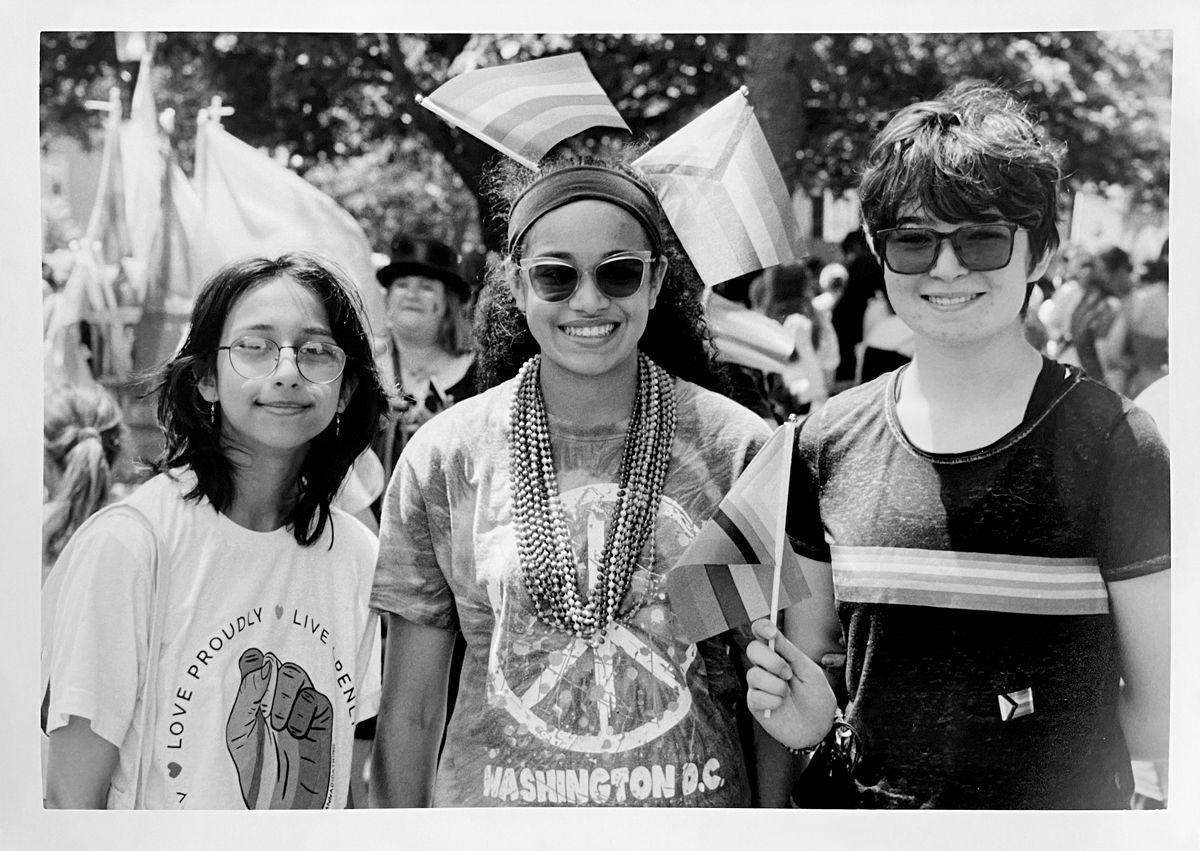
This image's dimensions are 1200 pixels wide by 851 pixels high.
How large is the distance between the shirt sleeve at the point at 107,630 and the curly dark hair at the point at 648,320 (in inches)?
43.6

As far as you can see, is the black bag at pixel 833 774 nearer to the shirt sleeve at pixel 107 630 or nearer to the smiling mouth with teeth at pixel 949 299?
the smiling mouth with teeth at pixel 949 299

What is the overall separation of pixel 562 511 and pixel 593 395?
33 cm

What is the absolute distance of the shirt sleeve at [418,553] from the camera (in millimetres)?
3211

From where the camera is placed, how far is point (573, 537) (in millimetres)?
3152

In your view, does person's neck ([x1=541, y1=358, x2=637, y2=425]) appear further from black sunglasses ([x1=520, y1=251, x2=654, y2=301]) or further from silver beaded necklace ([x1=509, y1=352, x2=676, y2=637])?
black sunglasses ([x1=520, y1=251, x2=654, y2=301])

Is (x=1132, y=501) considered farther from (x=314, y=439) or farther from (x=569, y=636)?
(x=314, y=439)

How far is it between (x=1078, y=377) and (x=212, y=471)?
7.98ft

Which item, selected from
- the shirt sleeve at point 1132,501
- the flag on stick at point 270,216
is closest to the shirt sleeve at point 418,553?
the flag on stick at point 270,216

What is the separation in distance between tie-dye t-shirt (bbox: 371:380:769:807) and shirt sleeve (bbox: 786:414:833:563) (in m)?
0.14

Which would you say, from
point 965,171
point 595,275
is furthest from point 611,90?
point 965,171

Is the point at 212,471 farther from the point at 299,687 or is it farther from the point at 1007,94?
the point at 1007,94

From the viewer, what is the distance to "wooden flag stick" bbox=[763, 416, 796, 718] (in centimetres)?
307

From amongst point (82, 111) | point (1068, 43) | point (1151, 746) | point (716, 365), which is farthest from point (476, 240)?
point (1151, 746)

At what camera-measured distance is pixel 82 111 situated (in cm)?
339
